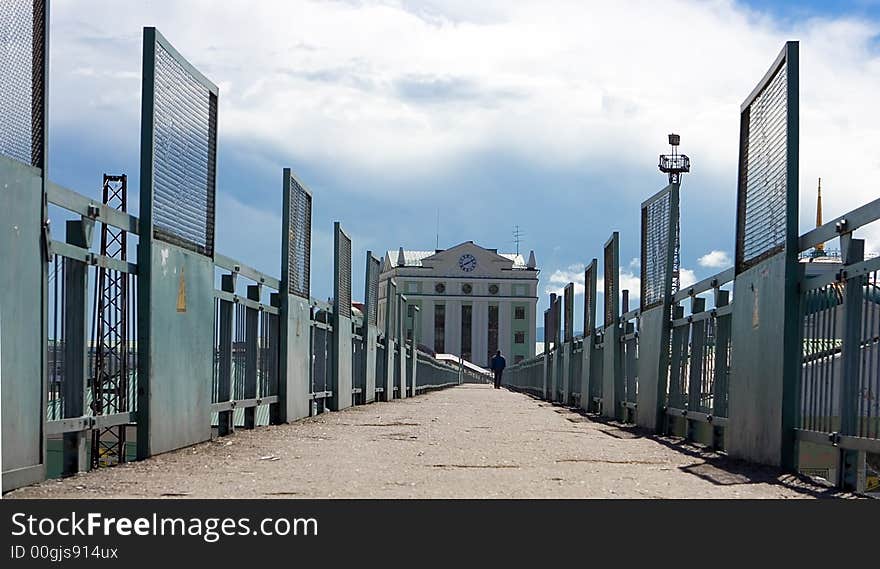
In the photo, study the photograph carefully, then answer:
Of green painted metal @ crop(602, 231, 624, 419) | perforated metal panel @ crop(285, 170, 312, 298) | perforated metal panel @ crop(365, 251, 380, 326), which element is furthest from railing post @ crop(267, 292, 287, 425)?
perforated metal panel @ crop(365, 251, 380, 326)

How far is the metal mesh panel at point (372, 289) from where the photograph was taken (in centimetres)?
2561

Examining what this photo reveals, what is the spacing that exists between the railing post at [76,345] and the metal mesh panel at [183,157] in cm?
149

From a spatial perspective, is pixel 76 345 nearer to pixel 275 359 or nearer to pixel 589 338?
pixel 275 359

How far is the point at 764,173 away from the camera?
9.94 meters

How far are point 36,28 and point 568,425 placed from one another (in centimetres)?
1042

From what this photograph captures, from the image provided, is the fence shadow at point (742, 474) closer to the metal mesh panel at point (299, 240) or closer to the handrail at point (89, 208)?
the handrail at point (89, 208)

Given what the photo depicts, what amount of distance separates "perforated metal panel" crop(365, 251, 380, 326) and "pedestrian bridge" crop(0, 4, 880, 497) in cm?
994

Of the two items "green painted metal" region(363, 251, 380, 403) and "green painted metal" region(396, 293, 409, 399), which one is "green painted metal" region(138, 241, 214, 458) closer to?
"green painted metal" region(363, 251, 380, 403)

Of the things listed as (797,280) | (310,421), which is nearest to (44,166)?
(797,280)

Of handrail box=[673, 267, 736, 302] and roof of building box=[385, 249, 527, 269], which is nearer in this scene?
handrail box=[673, 267, 736, 302]

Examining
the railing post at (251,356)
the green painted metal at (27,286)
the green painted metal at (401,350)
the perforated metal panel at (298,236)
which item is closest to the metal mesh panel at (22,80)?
the green painted metal at (27,286)

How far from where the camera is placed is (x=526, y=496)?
6.66m

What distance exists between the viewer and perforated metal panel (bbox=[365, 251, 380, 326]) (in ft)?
83.8
